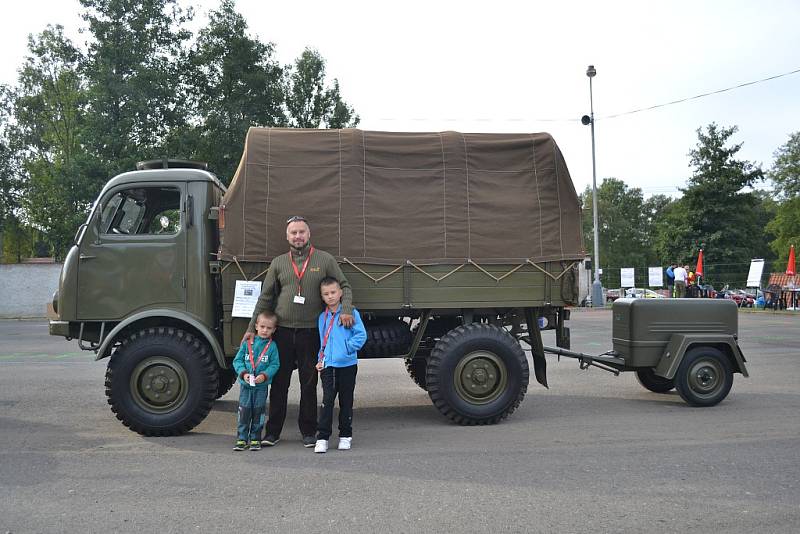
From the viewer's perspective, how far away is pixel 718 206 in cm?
5009

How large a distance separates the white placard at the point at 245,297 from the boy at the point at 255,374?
1.59 ft

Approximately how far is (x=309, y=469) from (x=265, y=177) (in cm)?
303

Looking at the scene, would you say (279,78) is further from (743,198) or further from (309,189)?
(743,198)

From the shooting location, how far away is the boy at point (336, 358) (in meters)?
5.81

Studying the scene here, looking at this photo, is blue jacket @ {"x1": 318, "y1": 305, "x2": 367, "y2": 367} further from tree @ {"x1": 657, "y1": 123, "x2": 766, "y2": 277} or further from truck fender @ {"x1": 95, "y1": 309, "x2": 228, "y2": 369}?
tree @ {"x1": 657, "y1": 123, "x2": 766, "y2": 277}

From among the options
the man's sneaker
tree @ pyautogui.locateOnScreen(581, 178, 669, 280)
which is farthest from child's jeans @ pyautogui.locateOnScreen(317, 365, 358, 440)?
tree @ pyautogui.locateOnScreen(581, 178, 669, 280)

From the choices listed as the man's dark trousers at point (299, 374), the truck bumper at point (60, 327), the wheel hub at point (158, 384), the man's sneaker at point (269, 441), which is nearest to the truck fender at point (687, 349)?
the man's dark trousers at point (299, 374)

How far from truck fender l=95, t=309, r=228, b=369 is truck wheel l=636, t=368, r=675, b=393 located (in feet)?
17.2

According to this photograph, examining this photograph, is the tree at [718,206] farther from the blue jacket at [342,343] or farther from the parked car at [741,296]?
the blue jacket at [342,343]

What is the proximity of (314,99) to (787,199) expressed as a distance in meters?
49.3

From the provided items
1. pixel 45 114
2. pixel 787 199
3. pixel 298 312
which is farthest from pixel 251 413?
pixel 787 199

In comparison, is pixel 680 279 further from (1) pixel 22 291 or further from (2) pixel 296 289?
(1) pixel 22 291

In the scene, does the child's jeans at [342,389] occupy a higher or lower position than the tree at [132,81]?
lower

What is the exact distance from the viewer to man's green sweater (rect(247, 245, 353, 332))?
603 cm
